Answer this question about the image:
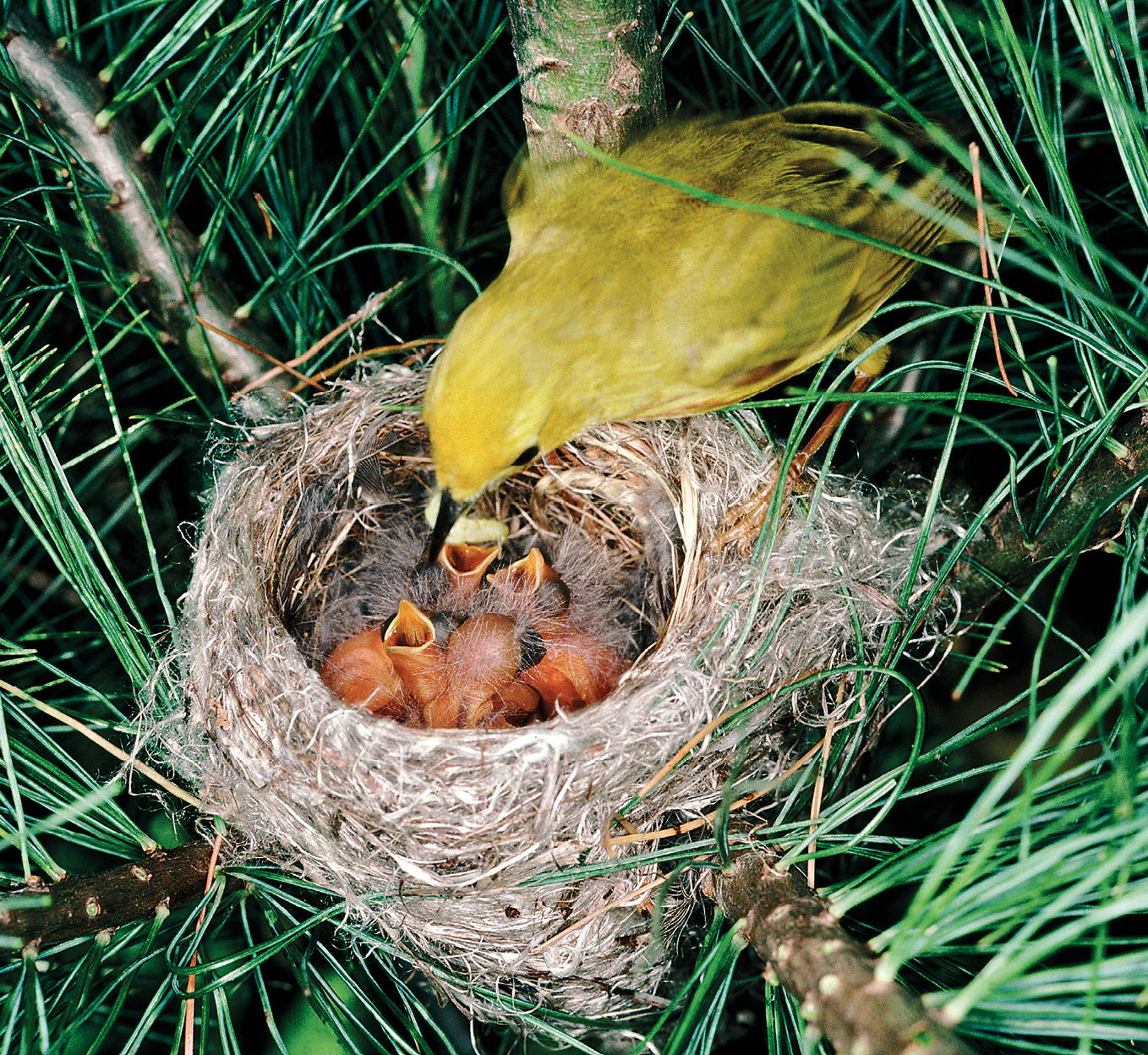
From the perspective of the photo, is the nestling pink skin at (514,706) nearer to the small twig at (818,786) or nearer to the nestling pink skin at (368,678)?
the nestling pink skin at (368,678)

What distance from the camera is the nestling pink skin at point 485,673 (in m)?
2.15

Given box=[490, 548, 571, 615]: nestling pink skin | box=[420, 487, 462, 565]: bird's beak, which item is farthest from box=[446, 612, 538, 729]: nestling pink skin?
box=[420, 487, 462, 565]: bird's beak

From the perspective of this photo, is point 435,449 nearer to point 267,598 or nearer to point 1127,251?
point 267,598

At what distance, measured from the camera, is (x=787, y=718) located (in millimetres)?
1798

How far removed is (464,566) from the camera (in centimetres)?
253

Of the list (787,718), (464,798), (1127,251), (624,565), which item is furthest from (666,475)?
(1127,251)

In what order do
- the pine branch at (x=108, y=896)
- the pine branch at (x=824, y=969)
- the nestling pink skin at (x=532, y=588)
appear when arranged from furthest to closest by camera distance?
the nestling pink skin at (x=532, y=588)
the pine branch at (x=108, y=896)
the pine branch at (x=824, y=969)

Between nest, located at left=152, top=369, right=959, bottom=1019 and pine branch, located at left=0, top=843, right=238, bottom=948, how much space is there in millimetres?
136

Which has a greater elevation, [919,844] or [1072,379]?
[919,844]

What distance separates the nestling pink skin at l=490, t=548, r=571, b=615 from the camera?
2379mm

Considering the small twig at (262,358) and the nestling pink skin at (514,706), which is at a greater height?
the small twig at (262,358)

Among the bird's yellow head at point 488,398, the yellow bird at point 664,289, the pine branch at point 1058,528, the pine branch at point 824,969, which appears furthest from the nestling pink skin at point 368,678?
the pine branch at point 1058,528

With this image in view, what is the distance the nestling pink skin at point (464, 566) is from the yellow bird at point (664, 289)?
52cm

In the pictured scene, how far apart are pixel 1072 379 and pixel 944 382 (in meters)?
0.31
